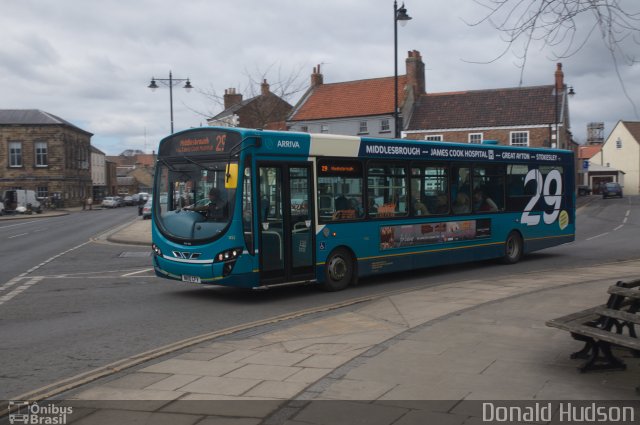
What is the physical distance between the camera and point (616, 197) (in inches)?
2552

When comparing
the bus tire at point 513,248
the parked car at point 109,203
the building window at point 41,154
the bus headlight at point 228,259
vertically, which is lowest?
the bus tire at point 513,248

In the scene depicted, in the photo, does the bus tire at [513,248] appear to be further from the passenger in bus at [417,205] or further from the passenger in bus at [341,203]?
the passenger in bus at [341,203]

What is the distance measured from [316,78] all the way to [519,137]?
831 inches

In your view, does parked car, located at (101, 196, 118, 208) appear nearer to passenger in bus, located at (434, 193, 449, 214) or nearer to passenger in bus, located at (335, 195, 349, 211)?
passenger in bus, located at (434, 193, 449, 214)

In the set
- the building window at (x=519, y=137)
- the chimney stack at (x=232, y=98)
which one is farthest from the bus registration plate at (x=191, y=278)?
→ the building window at (x=519, y=137)

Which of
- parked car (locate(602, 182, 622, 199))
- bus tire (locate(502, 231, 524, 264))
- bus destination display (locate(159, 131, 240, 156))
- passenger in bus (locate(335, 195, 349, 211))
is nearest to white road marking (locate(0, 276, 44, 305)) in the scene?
bus destination display (locate(159, 131, 240, 156))

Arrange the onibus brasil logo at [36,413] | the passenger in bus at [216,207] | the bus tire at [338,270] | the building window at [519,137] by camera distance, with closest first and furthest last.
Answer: the onibus brasil logo at [36,413], the passenger in bus at [216,207], the bus tire at [338,270], the building window at [519,137]

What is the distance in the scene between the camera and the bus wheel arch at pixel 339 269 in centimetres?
1216

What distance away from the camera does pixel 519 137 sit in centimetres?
4975

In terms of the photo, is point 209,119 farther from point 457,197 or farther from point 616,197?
point 616,197

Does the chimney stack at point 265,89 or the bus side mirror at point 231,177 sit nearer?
the bus side mirror at point 231,177

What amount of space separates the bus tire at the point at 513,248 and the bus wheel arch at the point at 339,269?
18.3 ft

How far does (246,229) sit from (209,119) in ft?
79.0

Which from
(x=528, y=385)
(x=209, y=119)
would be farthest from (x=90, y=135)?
(x=528, y=385)
